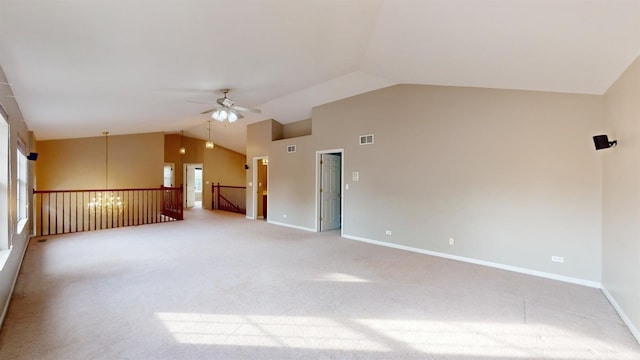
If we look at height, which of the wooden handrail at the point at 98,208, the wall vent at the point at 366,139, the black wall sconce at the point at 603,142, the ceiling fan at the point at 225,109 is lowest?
the wooden handrail at the point at 98,208

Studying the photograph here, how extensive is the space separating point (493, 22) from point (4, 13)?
3.98 m

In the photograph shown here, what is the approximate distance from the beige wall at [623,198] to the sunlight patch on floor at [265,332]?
2.53 m

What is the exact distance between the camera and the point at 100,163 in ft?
28.8

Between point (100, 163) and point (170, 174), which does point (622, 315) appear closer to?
point (100, 163)

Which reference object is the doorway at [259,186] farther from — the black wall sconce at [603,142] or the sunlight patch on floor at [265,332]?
the black wall sconce at [603,142]

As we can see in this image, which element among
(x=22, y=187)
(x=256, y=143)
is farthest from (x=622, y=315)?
(x=22, y=187)

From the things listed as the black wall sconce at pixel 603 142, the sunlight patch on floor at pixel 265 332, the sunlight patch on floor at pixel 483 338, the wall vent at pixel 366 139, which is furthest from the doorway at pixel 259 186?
the black wall sconce at pixel 603 142

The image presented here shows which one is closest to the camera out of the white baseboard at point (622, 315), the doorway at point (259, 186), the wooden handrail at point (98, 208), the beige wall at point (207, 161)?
the white baseboard at point (622, 315)

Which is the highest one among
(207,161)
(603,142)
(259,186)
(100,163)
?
(207,161)

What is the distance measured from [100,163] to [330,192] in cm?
731

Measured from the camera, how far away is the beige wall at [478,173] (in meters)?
3.79

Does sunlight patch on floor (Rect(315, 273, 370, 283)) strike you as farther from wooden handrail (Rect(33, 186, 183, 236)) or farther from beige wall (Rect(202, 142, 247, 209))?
beige wall (Rect(202, 142, 247, 209))

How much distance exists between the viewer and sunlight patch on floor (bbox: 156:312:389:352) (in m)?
2.34

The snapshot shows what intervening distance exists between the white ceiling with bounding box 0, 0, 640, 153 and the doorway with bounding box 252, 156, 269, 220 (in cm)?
401
